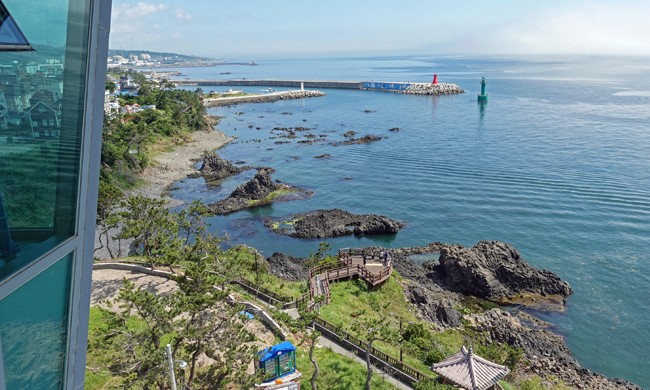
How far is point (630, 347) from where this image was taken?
2511cm

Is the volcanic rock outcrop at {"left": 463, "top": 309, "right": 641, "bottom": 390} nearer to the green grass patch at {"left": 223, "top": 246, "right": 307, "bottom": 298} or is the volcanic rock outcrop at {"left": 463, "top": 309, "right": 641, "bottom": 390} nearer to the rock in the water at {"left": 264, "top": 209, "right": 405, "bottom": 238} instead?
the green grass patch at {"left": 223, "top": 246, "right": 307, "bottom": 298}

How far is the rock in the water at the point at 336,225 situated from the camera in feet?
132

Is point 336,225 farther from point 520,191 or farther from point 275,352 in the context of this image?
point 275,352


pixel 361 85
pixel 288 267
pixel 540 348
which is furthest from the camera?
pixel 361 85

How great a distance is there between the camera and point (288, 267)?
32.9 metres

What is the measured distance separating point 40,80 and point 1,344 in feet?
6.91

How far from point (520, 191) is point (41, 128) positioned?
49.7 m

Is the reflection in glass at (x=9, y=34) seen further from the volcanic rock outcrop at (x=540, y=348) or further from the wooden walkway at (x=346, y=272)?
the volcanic rock outcrop at (x=540, y=348)

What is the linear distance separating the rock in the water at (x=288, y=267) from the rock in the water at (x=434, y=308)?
758 cm

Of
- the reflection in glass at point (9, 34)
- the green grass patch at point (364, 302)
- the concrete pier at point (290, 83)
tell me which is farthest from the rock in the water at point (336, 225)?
the concrete pier at point (290, 83)

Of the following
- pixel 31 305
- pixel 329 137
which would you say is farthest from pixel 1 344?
pixel 329 137

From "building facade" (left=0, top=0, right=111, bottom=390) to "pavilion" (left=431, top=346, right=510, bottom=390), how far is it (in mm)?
16192

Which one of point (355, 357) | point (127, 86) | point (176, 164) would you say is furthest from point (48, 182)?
point (127, 86)

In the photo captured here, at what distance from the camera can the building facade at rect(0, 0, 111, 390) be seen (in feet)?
11.0
